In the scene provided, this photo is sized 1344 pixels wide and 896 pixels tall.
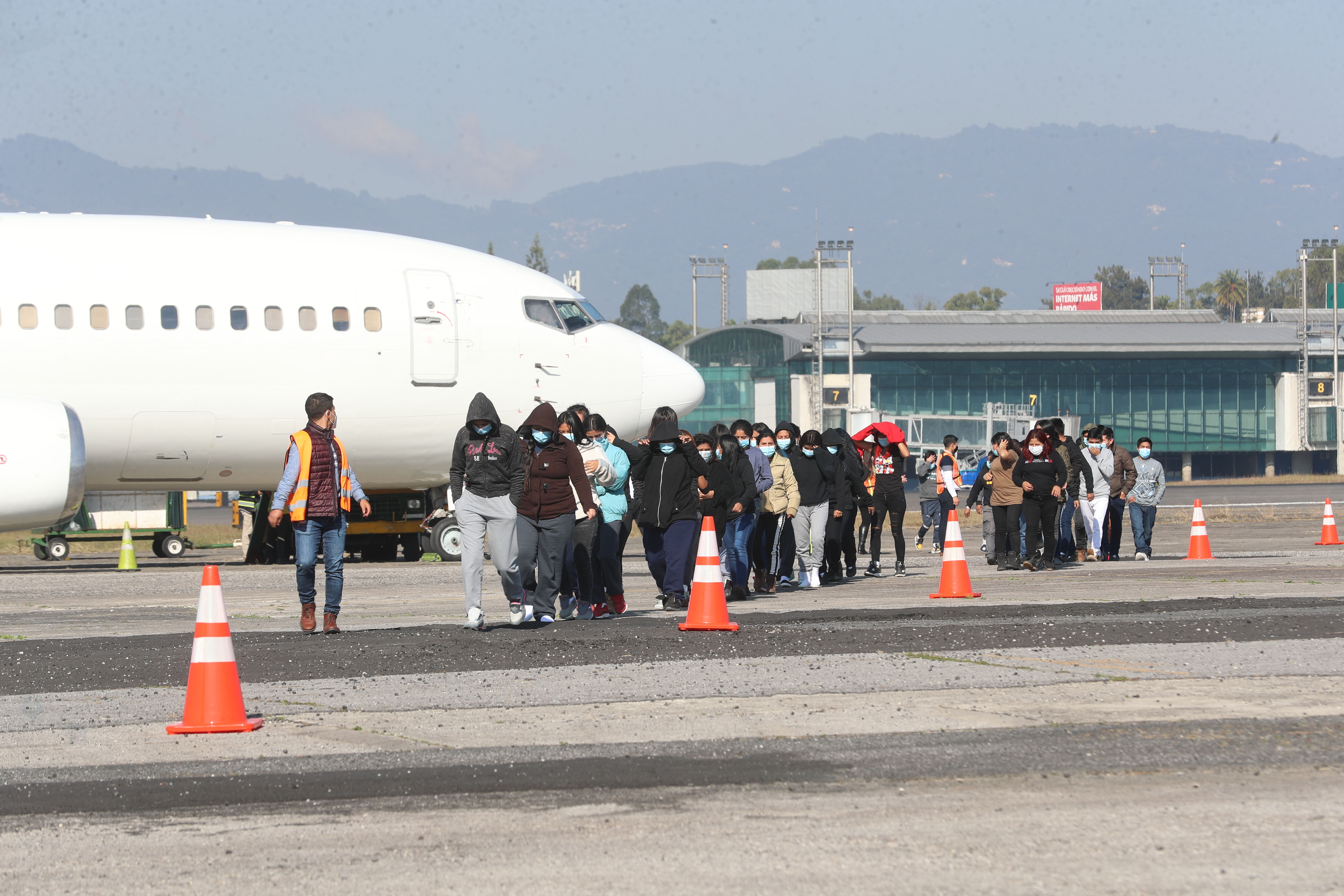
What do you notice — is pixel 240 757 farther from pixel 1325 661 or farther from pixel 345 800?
pixel 1325 661

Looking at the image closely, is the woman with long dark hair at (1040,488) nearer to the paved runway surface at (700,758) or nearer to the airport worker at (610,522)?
the paved runway surface at (700,758)

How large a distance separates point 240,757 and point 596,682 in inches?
110

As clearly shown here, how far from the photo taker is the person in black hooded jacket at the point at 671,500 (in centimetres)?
1398

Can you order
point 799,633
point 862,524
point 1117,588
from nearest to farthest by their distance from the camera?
point 799,633 → point 1117,588 → point 862,524

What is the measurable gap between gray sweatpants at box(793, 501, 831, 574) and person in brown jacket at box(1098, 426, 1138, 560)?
5.88m

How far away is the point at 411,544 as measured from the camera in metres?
23.6

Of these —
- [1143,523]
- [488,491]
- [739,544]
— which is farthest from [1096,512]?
[488,491]

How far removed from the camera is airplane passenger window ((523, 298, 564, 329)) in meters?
21.6

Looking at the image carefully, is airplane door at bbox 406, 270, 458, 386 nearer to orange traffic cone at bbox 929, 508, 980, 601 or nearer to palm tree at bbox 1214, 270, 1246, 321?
orange traffic cone at bbox 929, 508, 980, 601

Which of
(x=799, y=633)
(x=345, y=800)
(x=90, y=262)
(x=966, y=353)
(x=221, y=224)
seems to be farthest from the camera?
(x=966, y=353)

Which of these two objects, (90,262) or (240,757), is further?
(90,262)

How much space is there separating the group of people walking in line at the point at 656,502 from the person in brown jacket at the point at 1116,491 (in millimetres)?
1381

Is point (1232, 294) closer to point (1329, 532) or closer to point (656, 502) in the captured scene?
point (1329, 532)

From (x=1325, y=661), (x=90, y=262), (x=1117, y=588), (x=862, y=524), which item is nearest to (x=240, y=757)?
(x=1325, y=661)
